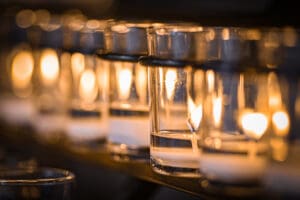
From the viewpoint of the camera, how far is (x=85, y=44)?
136 cm

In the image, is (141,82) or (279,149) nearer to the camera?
(279,149)

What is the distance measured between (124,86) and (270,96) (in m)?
0.31

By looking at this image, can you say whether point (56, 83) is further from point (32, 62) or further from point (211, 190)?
point (211, 190)

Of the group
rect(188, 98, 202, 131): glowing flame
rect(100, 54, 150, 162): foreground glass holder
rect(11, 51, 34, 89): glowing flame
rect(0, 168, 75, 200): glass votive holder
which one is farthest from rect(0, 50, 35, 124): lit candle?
rect(188, 98, 202, 131): glowing flame

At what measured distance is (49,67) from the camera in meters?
1.61

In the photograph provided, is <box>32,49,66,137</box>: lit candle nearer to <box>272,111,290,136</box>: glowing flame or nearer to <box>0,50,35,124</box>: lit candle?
<box>0,50,35,124</box>: lit candle

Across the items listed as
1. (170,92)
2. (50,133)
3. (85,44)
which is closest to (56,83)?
(50,133)

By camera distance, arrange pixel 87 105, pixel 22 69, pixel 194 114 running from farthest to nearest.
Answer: pixel 22 69
pixel 87 105
pixel 194 114

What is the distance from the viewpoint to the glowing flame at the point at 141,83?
1.16 meters

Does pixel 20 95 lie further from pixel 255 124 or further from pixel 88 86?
pixel 255 124

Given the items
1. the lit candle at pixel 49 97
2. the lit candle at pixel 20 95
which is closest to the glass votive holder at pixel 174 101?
the lit candle at pixel 49 97

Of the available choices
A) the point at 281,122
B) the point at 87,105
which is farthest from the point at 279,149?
the point at 87,105

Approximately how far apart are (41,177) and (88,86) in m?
Answer: 0.31

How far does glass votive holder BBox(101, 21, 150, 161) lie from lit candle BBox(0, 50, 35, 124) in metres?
0.57
